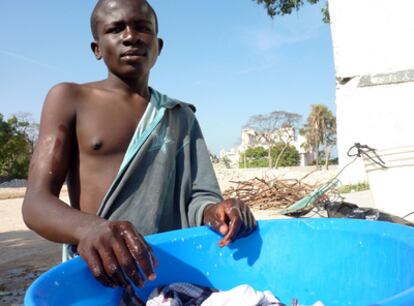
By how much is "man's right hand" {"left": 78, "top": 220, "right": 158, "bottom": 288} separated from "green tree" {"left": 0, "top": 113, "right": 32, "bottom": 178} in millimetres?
20500

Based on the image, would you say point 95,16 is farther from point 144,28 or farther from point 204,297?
point 204,297

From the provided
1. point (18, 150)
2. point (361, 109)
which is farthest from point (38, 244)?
point (18, 150)

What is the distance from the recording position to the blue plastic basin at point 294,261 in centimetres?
77

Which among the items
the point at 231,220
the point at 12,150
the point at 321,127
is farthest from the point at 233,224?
the point at 321,127

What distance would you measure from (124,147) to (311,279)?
1.88 feet

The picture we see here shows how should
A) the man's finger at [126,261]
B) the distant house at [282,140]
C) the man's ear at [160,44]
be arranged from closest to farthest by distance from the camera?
the man's finger at [126,261] < the man's ear at [160,44] < the distant house at [282,140]

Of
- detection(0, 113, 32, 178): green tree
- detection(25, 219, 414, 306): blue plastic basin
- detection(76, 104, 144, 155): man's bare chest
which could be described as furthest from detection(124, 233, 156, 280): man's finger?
detection(0, 113, 32, 178): green tree

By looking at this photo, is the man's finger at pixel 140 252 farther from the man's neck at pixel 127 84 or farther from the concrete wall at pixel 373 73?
the concrete wall at pixel 373 73

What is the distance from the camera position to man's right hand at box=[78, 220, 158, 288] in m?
0.65

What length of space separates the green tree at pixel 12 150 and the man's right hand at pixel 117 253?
20.5 metres

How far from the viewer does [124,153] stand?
1027 millimetres

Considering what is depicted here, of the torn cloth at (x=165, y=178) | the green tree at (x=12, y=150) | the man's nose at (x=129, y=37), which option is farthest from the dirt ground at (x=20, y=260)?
the green tree at (x=12, y=150)

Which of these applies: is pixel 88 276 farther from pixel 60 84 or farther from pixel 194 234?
pixel 60 84

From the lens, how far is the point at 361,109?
5.96 m
